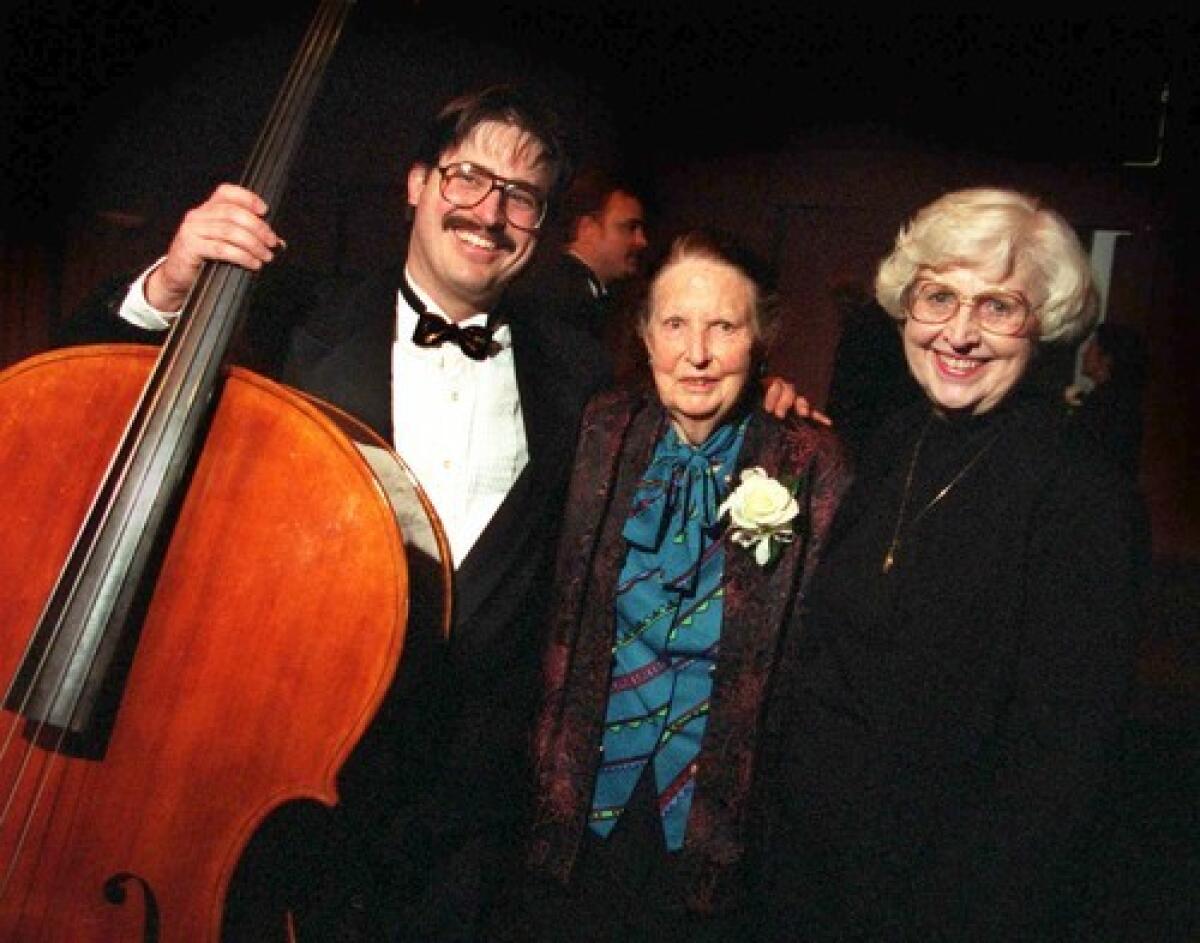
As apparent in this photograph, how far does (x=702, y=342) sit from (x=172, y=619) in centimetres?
92

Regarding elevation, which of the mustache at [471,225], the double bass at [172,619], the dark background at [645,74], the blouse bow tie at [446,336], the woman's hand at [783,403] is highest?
the dark background at [645,74]

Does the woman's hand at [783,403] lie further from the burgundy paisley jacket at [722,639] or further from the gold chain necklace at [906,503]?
the gold chain necklace at [906,503]

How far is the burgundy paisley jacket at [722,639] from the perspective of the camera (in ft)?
5.39

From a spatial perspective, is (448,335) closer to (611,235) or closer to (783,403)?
(783,403)

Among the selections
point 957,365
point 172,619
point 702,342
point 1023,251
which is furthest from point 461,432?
point 1023,251

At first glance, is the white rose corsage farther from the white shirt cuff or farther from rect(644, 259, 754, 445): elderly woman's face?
the white shirt cuff

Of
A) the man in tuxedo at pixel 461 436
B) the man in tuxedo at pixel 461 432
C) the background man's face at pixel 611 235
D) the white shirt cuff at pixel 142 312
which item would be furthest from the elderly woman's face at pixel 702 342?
the background man's face at pixel 611 235

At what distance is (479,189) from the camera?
179 centimetres

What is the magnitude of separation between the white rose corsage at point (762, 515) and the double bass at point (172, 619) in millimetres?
565

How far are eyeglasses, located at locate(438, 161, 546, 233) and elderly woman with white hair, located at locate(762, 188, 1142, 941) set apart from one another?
624 mm

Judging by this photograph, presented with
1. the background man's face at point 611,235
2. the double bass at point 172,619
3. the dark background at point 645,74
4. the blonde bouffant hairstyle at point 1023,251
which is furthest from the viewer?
the background man's face at point 611,235

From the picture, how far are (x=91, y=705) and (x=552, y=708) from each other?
743 mm

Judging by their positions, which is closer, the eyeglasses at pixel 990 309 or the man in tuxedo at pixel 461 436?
the eyeglasses at pixel 990 309

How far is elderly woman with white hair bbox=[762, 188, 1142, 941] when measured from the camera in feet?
4.50
